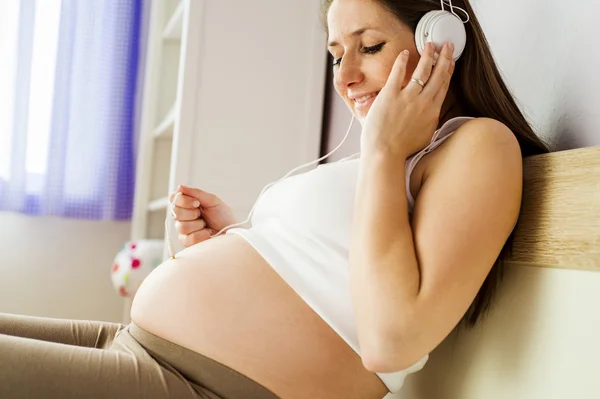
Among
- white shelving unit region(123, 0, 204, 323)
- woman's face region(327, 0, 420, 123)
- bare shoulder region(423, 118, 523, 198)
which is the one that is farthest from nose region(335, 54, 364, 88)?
white shelving unit region(123, 0, 204, 323)

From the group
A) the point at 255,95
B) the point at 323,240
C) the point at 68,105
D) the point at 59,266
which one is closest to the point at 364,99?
the point at 323,240

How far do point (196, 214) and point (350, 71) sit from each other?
43 centimetres

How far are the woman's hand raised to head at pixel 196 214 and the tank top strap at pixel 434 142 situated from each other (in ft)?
1.56

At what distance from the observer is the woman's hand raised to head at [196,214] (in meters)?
1.27

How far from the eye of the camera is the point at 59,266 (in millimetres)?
2803

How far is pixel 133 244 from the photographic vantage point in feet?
8.15

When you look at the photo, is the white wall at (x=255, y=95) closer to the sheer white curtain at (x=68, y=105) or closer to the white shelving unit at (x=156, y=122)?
the white shelving unit at (x=156, y=122)

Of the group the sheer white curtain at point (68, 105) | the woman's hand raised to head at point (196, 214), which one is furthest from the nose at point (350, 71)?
the sheer white curtain at point (68, 105)

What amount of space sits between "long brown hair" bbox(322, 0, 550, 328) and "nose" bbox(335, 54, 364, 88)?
0.09 meters

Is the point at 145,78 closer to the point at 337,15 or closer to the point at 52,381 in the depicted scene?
the point at 337,15

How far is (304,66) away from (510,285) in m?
1.50

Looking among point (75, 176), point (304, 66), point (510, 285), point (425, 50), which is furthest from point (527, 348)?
point (75, 176)

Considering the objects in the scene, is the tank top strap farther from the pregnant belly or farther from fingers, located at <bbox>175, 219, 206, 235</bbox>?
fingers, located at <bbox>175, 219, 206, 235</bbox>

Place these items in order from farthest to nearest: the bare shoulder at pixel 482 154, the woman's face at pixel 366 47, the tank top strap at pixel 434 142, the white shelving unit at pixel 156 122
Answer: the white shelving unit at pixel 156 122 < the woman's face at pixel 366 47 < the tank top strap at pixel 434 142 < the bare shoulder at pixel 482 154
